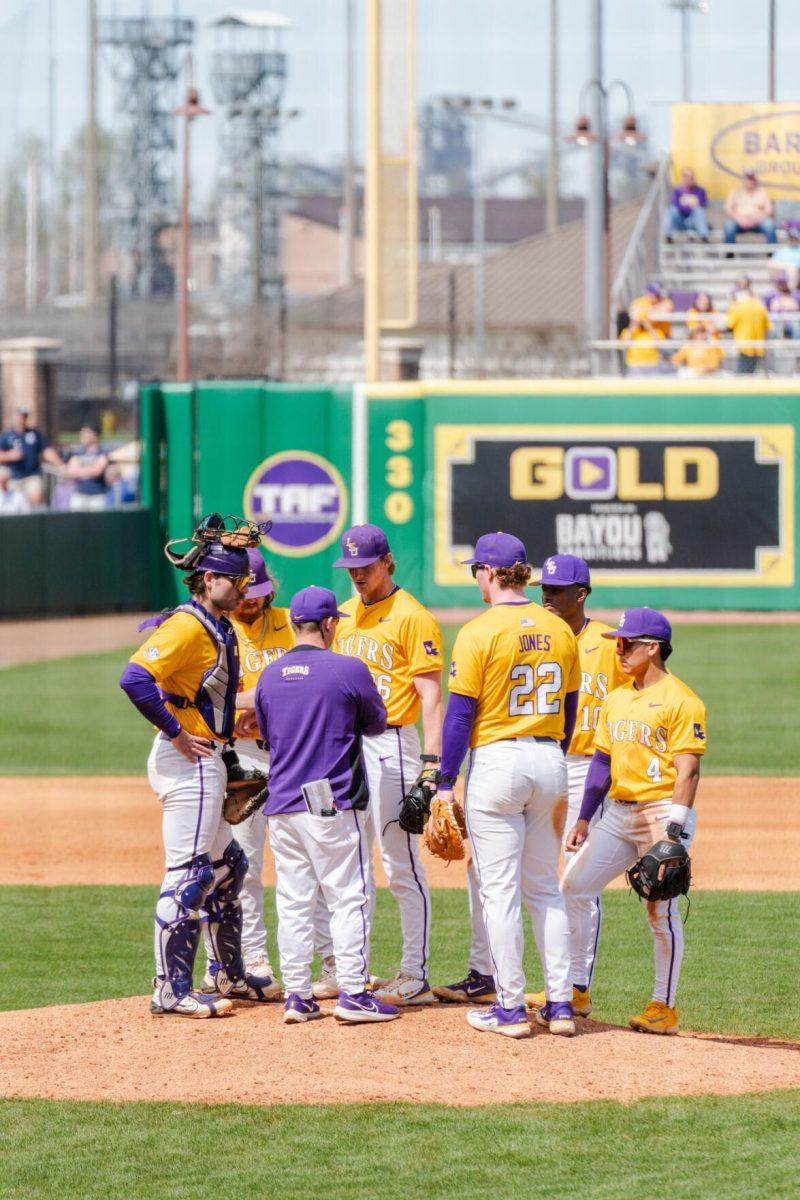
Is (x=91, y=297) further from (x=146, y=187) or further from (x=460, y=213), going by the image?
(x=460, y=213)

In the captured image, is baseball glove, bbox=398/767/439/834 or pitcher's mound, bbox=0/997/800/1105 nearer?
pitcher's mound, bbox=0/997/800/1105

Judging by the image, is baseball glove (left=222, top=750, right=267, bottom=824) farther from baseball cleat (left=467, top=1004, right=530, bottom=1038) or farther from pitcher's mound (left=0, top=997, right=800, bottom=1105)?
baseball cleat (left=467, top=1004, right=530, bottom=1038)

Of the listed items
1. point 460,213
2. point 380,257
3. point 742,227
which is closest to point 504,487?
point 380,257

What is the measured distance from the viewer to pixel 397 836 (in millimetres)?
7148

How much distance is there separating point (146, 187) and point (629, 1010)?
1648 inches

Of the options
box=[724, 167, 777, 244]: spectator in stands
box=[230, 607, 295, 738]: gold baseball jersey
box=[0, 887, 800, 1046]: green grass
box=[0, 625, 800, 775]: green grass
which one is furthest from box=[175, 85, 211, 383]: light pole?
box=[230, 607, 295, 738]: gold baseball jersey

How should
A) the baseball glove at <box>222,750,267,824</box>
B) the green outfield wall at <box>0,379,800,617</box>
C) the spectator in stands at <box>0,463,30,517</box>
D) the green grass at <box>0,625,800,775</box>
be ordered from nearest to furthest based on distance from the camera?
the baseball glove at <box>222,750,267,824</box>, the green grass at <box>0,625,800,775</box>, the green outfield wall at <box>0,379,800,617</box>, the spectator in stands at <box>0,463,30,517</box>

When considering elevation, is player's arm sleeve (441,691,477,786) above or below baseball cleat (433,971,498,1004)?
above

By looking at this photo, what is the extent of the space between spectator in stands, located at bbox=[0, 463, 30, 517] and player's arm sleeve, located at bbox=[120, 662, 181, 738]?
16.3 metres

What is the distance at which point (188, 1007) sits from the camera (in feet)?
22.4

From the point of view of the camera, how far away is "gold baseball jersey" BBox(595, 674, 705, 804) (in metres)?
6.68

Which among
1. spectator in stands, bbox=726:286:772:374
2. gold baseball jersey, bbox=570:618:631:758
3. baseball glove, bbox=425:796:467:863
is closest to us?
baseball glove, bbox=425:796:467:863

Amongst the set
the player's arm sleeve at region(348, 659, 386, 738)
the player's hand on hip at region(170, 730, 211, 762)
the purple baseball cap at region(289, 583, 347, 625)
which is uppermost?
the purple baseball cap at region(289, 583, 347, 625)

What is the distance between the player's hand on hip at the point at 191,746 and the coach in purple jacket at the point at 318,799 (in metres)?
0.25
